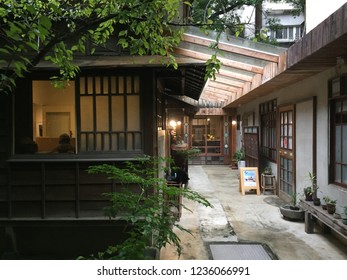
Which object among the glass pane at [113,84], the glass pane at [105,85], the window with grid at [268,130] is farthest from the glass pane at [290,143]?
the glass pane at [105,85]

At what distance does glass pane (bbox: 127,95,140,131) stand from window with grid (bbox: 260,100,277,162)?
20.9 feet

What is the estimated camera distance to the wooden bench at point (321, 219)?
16.5 ft

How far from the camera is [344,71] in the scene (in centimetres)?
573

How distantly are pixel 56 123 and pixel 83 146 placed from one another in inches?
253

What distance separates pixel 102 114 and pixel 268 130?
25.7 feet

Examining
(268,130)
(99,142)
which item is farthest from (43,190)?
(268,130)

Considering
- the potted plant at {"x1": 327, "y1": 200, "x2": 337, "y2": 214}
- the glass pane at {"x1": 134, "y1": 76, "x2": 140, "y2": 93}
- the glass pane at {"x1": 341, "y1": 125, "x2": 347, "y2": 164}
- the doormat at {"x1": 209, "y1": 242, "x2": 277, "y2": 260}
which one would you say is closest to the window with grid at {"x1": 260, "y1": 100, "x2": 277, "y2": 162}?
the glass pane at {"x1": 341, "y1": 125, "x2": 347, "y2": 164}

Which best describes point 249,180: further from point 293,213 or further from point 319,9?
point 319,9

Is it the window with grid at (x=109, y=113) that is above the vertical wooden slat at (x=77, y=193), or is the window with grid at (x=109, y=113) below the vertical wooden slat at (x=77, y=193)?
above

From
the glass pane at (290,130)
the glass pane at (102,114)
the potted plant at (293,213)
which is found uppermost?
the glass pane at (102,114)

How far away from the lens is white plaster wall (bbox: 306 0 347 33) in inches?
216

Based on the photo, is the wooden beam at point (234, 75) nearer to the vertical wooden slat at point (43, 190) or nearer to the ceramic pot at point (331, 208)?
the ceramic pot at point (331, 208)

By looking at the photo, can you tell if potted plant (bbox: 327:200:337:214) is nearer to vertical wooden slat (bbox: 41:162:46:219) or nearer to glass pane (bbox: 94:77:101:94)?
glass pane (bbox: 94:77:101:94)

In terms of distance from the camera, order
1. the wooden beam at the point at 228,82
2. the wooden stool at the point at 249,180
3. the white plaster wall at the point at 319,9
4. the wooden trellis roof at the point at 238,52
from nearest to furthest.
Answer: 1. the white plaster wall at the point at 319,9
2. the wooden trellis roof at the point at 238,52
3. the wooden beam at the point at 228,82
4. the wooden stool at the point at 249,180
